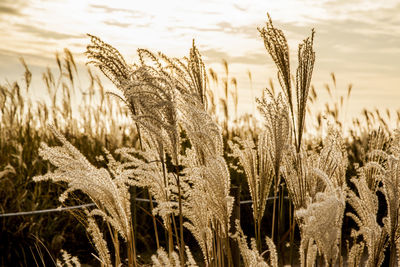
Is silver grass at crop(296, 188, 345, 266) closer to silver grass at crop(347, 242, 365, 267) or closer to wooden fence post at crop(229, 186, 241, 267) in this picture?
silver grass at crop(347, 242, 365, 267)

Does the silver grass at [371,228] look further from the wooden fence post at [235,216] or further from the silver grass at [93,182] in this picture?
the wooden fence post at [235,216]

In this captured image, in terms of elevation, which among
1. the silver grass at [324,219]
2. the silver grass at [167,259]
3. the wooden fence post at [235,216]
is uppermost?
the silver grass at [324,219]

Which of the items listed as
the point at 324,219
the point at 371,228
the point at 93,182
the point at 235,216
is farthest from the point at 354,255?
the point at 93,182

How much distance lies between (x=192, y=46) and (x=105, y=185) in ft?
2.24

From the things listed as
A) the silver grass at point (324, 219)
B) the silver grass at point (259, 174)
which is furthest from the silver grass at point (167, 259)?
the silver grass at point (324, 219)

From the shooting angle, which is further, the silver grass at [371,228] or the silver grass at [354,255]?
the silver grass at [354,255]

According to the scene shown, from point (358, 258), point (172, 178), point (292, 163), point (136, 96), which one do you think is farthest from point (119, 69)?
point (358, 258)

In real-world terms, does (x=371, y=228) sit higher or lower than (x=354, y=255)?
higher

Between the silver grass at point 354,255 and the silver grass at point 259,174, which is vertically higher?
the silver grass at point 259,174

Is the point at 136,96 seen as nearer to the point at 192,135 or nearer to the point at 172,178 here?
the point at 192,135

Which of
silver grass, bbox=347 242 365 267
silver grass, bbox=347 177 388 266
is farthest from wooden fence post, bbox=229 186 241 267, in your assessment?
silver grass, bbox=347 177 388 266

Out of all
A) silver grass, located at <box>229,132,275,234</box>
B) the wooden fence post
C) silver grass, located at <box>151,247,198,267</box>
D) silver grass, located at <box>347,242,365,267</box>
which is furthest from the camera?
the wooden fence post

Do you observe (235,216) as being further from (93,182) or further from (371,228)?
(93,182)

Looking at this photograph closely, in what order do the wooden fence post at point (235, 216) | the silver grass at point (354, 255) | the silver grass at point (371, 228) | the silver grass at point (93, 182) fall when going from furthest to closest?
the wooden fence post at point (235, 216)
the silver grass at point (354, 255)
the silver grass at point (371, 228)
the silver grass at point (93, 182)
